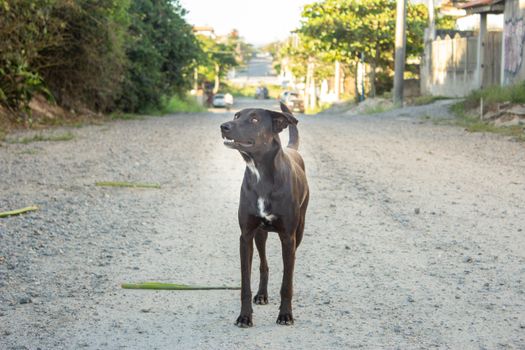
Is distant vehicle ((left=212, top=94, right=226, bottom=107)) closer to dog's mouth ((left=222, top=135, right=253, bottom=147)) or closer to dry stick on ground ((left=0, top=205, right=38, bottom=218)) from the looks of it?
dry stick on ground ((left=0, top=205, right=38, bottom=218))

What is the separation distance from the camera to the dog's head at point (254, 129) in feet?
15.8

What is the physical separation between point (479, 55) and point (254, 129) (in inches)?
1005

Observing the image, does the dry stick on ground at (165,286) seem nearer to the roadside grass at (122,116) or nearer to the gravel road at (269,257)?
the gravel road at (269,257)

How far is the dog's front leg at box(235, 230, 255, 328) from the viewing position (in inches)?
195

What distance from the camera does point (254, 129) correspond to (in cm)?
489

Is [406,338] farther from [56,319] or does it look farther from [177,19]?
[177,19]

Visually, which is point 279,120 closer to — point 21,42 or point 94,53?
point 21,42

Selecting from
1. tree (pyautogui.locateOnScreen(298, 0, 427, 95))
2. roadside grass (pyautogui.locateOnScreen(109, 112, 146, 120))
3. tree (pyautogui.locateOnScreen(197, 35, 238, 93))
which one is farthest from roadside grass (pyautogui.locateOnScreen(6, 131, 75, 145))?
tree (pyautogui.locateOnScreen(197, 35, 238, 93))

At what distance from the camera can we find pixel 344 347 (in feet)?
15.1

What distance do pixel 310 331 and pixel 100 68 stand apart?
1946 cm

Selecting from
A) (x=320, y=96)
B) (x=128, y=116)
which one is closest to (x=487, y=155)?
(x=128, y=116)

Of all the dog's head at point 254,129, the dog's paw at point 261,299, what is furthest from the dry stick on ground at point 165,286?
the dog's head at point 254,129

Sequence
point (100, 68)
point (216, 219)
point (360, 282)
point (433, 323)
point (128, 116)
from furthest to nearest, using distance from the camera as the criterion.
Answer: point (128, 116), point (100, 68), point (216, 219), point (360, 282), point (433, 323)

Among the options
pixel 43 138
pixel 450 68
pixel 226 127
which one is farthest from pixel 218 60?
pixel 226 127
